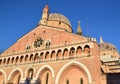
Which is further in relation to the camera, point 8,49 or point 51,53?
point 8,49

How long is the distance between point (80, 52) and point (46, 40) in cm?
706

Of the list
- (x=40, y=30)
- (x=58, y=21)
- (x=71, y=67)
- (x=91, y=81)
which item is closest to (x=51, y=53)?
(x=71, y=67)

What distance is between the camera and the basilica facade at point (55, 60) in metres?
22.2

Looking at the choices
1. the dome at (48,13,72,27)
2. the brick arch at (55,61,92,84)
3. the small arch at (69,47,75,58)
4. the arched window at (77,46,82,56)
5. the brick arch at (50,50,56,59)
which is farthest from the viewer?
the dome at (48,13,72,27)

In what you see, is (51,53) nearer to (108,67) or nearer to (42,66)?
(42,66)

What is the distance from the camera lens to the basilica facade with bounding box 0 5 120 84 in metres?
22.2

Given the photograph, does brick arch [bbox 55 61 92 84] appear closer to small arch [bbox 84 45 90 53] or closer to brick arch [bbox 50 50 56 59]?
small arch [bbox 84 45 90 53]

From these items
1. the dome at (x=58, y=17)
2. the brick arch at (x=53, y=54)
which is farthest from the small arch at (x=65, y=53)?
the dome at (x=58, y=17)

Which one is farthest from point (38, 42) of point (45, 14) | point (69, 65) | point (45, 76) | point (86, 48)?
point (45, 14)

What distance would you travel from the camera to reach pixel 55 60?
2514cm

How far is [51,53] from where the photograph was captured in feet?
85.6

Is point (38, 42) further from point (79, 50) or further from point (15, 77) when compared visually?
point (79, 50)

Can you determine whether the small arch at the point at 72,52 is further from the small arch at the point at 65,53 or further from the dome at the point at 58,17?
the dome at the point at 58,17

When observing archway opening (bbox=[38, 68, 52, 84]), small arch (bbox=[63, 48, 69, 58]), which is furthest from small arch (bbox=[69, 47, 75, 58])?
archway opening (bbox=[38, 68, 52, 84])
